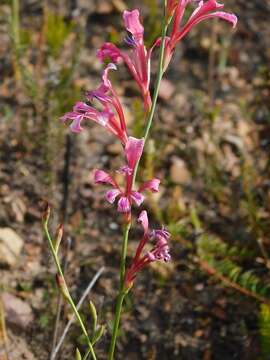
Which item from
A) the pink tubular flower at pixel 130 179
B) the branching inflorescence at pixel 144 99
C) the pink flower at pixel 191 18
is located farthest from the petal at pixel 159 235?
the pink flower at pixel 191 18

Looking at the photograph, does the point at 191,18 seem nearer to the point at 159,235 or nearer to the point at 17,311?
the point at 159,235

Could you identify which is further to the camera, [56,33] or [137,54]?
[56,33]

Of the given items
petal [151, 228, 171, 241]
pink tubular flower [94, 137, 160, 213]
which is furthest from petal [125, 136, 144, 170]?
petal [151, 228, 171, 241]

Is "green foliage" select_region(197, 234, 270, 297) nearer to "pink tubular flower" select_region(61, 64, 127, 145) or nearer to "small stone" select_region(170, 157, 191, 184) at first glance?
"small stone" select_region(170, 157, 191, 184)

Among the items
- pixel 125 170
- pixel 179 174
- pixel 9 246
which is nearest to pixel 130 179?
pixel 125 170

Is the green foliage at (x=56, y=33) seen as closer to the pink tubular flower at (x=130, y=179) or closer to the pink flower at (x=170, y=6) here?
the pink flower at (x=170, y=6)

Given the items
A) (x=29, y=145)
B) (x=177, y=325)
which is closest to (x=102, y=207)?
(x=29, y=145)

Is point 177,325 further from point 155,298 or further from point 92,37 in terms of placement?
point 92,37

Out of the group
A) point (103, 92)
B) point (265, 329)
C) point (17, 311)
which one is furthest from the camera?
point (17, 311)

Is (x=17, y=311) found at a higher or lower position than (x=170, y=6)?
lower
